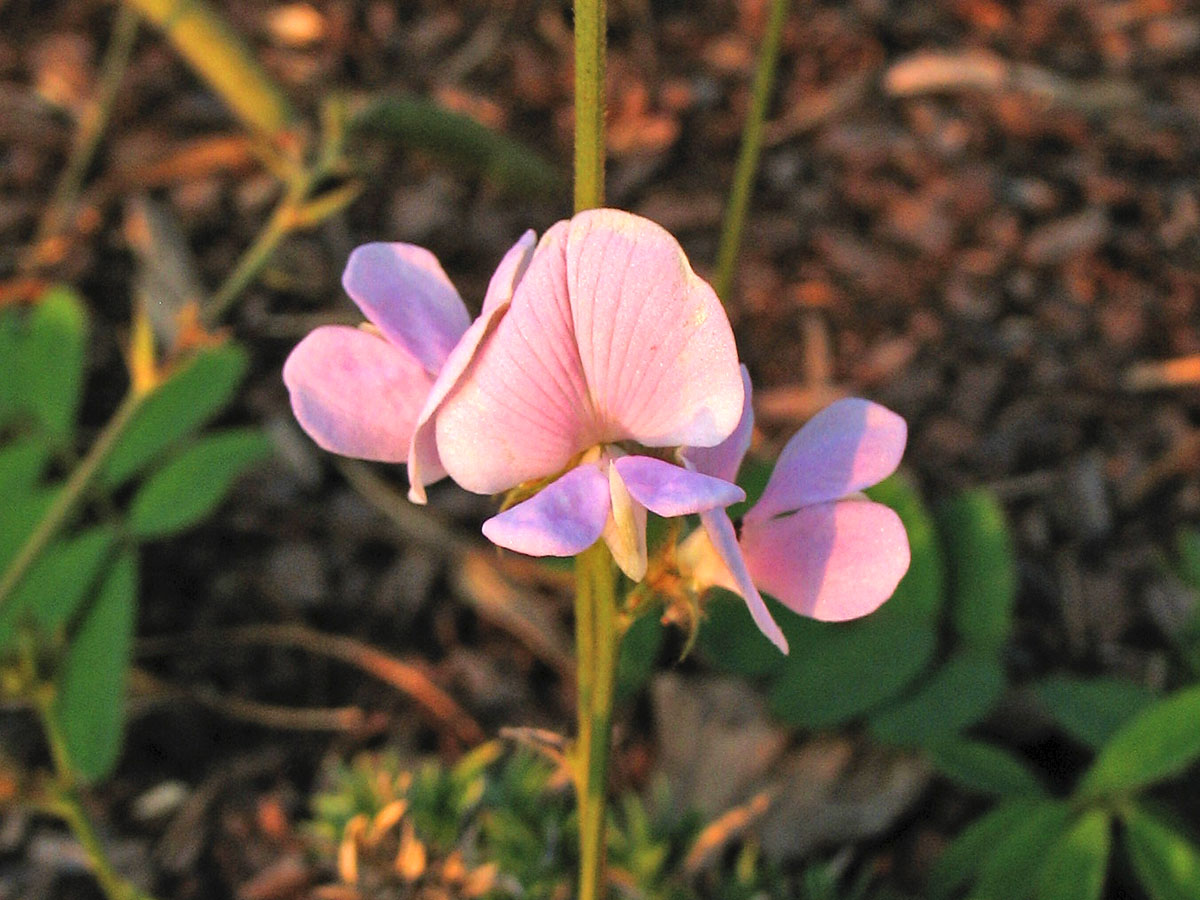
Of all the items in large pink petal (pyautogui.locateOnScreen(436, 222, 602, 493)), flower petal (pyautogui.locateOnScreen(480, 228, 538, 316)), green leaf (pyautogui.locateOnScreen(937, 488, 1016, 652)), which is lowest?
green leaf (pyautogui.locateOnScreen(937, 488, 1016, 652))

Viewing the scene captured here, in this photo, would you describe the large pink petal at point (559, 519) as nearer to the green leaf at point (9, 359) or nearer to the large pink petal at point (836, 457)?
the large pink petal at point (836, 457)

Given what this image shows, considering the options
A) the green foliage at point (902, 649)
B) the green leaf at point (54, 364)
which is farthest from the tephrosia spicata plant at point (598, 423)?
the green leaf at point (54, 364)

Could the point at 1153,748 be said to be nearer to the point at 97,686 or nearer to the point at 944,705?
the point at 944,705

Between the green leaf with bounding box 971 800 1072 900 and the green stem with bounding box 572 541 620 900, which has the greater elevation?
the green stem with bounding box 572 541 620 900

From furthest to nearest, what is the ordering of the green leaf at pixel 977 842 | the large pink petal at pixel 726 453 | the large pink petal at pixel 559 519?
the green leaf at pixel 977 842
the large pink petal at pixel 726 453
the large pink petal at pixel 559 519

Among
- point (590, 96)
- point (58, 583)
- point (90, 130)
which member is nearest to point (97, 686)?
point (58, 583)

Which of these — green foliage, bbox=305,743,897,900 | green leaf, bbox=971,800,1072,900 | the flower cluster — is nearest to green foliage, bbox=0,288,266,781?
green foliage, bbox=305,743,897,900

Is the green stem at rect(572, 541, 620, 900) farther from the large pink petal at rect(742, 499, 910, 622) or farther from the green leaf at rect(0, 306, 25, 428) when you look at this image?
the green leaf at rect(0, 306, 25, 428)
